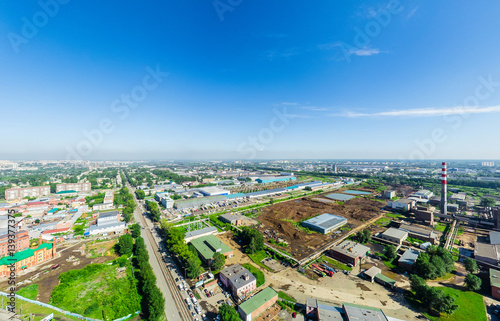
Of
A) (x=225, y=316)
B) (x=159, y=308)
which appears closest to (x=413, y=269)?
(x=225, y=316)

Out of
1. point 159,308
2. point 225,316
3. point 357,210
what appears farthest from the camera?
point 357,210

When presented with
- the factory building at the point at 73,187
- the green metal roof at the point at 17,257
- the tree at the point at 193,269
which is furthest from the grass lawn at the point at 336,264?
the factory building at the point at 73,187

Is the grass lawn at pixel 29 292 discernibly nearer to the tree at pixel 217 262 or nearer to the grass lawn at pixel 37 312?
the grass lawn at pixel 37 312

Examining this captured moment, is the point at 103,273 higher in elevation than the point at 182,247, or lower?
lower

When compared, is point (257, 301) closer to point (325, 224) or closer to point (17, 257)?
point (325, 224)

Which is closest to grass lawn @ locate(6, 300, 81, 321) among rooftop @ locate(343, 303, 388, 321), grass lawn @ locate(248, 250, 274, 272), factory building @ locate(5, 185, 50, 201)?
grass lawn @ locate(248, 250, 274, 272)

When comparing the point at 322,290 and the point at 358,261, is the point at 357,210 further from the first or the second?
the point at 322,290

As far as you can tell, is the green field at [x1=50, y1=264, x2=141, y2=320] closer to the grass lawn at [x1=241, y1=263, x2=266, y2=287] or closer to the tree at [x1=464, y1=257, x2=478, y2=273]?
the grass lawn at [x1=241, y1=263, x2=266, y2=287]
